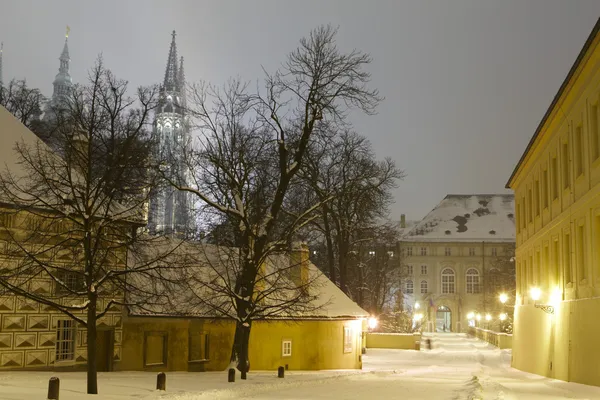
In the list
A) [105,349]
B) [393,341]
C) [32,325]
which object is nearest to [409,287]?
[393,341]

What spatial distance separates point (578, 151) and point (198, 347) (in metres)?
16.9

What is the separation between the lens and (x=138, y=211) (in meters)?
22.6

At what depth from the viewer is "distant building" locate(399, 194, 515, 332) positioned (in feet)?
372

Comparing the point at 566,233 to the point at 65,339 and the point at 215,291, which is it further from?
the point at 65,339

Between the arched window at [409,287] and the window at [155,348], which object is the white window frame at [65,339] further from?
the arched window at [409,287]

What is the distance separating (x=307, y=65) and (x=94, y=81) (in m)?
10.1

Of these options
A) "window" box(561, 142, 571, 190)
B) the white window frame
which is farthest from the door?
"window" box(561, 142, 571, 190)

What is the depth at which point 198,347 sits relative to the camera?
3216cm


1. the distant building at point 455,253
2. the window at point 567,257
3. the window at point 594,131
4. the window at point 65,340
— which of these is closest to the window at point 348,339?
the window at point 567,257

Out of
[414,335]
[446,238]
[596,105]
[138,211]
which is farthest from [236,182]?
[446,238]

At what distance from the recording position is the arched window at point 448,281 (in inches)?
4547

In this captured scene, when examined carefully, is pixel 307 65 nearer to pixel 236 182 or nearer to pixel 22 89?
pixel 236 182

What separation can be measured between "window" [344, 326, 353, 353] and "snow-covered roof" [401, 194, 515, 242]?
3054 inches

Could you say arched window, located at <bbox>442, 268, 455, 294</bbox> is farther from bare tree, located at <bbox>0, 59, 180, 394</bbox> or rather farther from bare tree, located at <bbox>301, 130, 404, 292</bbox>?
bare tree, located at <bbox>0, 59, 180, 394</bbox>
